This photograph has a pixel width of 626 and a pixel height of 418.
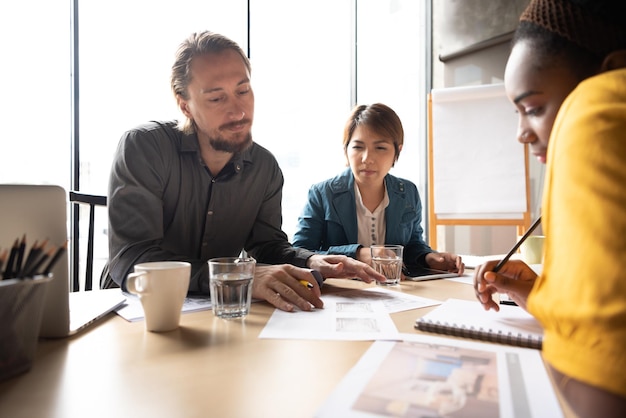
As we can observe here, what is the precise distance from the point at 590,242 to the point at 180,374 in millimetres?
448

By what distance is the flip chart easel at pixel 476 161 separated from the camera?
2.69 meters

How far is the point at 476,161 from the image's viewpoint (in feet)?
9.12

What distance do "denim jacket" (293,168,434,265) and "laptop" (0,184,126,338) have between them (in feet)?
3.56

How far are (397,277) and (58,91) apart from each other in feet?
6.70

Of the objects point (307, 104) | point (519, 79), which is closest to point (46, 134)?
point (307, 104)

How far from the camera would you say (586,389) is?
341 millimetres

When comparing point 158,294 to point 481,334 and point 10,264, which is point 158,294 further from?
point 481,334

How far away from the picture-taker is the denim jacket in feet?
5.76

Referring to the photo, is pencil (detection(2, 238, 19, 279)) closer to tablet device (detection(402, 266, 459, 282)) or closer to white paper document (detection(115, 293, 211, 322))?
white paper document (detection(115, 293, 211, 322))

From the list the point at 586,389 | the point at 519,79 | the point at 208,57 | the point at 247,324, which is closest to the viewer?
the point at 586,389

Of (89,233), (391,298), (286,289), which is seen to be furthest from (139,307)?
(89,233)

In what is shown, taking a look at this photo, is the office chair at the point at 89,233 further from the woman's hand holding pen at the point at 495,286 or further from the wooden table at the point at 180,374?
the woman's hand holding pen at the point at 495,286

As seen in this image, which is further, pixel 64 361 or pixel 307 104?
pixel 307 104

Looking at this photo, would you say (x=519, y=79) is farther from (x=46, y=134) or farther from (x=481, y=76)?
(x=481, y=76)
